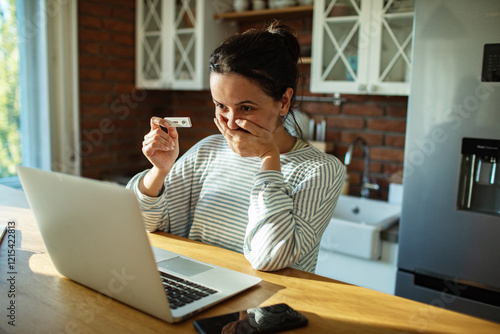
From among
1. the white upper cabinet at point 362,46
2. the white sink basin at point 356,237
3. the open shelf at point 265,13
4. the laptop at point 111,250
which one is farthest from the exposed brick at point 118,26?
the laptop at point 111,250

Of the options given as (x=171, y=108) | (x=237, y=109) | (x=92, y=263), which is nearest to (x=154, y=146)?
(x=237, y=109)

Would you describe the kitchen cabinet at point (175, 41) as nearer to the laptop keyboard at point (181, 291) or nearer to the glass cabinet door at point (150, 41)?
the glass cabinet door at point (150, 41)

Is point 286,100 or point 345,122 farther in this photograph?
point 345,122

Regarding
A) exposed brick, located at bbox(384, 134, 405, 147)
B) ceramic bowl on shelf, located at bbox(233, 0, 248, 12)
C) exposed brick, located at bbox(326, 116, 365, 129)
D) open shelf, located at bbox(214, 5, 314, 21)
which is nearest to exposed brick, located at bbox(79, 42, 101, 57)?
open shelf, located at bbox(214, 5, 314, 21)

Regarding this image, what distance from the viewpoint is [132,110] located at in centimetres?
327

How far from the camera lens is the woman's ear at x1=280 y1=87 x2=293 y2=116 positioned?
128 cm

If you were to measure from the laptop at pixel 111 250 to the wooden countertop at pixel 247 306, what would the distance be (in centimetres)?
2

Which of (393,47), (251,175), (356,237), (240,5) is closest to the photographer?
(251,175)

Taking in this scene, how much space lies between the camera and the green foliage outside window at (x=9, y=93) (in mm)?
2588

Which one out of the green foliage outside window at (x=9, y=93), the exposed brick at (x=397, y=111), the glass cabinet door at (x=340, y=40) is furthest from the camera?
the green foliage outside window at (x=9, y=93)

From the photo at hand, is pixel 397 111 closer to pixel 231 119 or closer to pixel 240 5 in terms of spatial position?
pixel 240 5

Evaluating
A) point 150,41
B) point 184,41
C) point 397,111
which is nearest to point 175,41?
point 184,41

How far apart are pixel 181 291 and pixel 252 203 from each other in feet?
1.11

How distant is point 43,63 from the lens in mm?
2750
